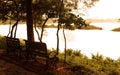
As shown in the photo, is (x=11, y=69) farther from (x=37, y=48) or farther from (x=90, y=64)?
(x=90, y=64)

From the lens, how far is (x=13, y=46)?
416 inches

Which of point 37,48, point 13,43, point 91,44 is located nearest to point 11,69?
point 37,48

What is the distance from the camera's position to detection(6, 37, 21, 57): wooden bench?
10.2 m

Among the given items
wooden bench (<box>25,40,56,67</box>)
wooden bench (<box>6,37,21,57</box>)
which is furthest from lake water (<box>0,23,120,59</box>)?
wooden bench (<box>25,40,56,67</box>)

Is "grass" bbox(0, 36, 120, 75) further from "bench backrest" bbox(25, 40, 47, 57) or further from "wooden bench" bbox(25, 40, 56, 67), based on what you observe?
"bench backrest" bbox(25, 40, 47, 57)

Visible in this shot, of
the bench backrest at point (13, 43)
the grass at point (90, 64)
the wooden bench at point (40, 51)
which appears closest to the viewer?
the wooden bench at point (40, 51)

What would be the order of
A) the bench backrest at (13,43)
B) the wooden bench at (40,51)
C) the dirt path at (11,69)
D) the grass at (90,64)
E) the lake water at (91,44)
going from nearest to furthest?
the dirt path at (11,69), the wooden bench at (40,51), the grass at (90,64), the bench backrest at (13,43), the lake water at (91,44)

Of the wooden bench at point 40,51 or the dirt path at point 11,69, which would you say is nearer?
the dirt path at point 11,69

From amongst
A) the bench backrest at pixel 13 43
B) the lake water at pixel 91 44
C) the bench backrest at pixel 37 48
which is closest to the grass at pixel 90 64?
the bench backrest at pixel 37 48

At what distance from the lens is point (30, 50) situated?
939cm

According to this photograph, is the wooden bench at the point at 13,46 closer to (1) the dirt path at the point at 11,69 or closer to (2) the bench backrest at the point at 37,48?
(2) the bench backrest at the point at 37,48

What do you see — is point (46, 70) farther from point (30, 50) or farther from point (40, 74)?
point (30, 50)

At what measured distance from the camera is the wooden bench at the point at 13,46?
10.2 m

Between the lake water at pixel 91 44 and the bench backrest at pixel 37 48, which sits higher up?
Result: the bench backrest at pixel 37 48
